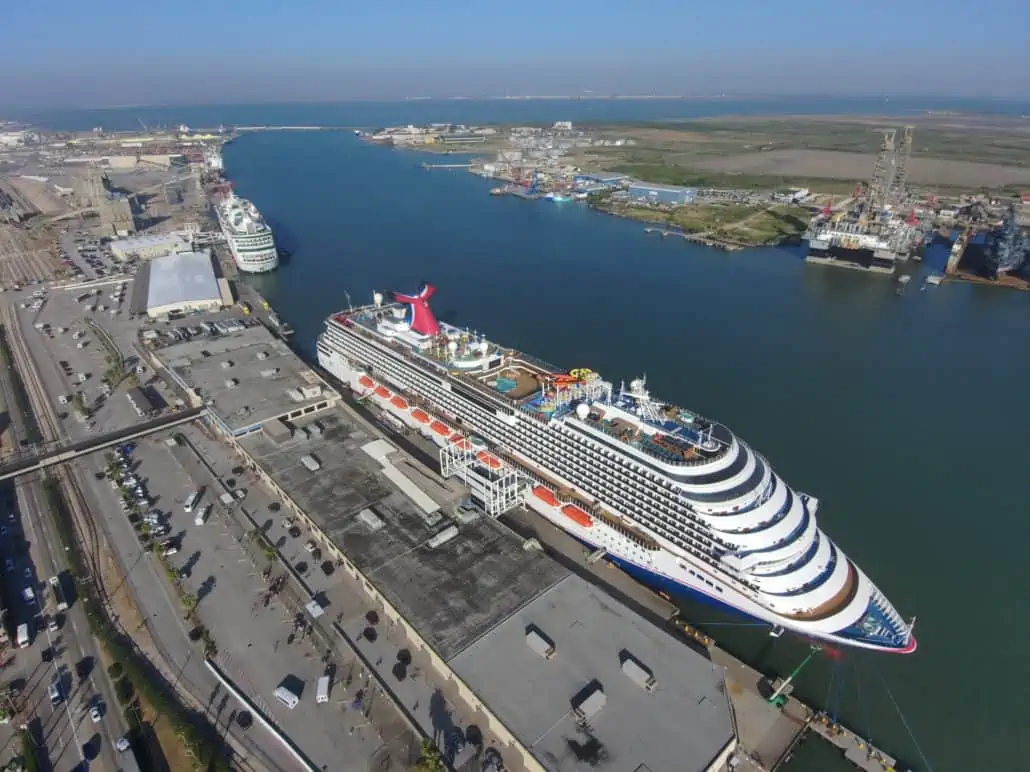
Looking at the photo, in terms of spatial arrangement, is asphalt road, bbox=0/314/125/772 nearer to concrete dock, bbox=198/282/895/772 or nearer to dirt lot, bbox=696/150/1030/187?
concrete dock, bbox=198/282/895/772

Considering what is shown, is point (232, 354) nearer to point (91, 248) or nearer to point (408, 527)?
point (408, 527)

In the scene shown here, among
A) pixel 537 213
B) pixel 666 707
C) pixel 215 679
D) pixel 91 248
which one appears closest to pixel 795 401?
pixel 666 707

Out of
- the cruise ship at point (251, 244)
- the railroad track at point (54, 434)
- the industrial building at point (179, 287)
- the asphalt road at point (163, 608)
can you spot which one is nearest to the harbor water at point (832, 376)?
the cruise ship at point (251, 244)

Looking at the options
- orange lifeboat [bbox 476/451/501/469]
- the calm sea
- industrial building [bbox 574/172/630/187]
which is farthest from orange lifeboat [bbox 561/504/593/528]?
industrial building [bbox 574/172/630/187]

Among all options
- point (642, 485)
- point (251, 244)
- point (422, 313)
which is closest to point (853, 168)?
point (251, 244)

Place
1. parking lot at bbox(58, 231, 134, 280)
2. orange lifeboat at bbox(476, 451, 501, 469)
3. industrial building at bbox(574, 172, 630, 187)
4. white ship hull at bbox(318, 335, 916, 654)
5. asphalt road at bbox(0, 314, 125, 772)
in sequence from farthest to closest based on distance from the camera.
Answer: industrial building at bbox(574, 172, 630, 187) → parking lot at bbox(58, 231, 134, 280) → orange lifeboat at bbox(476, 451, 501, 469) → white ship hull at bbox(318, 335, 916, 654) → asphalt road at bbox(0, 314, 125, 772)
